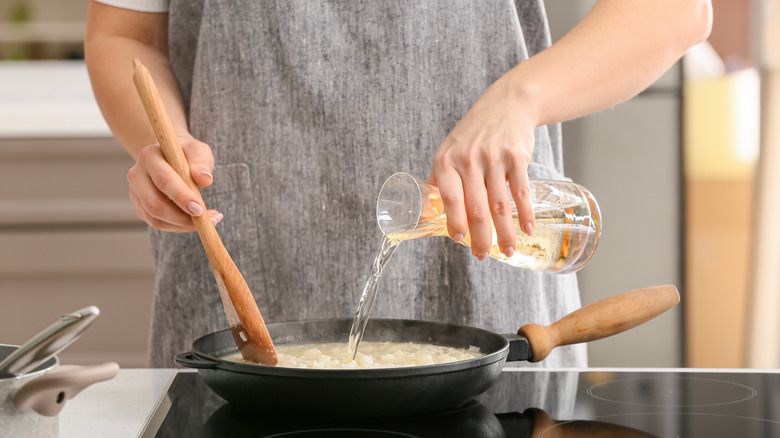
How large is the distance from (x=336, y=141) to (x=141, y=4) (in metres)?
0.35

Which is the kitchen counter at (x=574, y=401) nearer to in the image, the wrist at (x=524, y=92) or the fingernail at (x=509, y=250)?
the fingernail at (x=509, y=250)

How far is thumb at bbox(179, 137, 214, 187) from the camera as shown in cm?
84

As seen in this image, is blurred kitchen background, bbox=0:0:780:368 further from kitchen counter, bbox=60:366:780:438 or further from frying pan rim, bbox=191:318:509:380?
frying pan rim, bbox=191:318:509:380

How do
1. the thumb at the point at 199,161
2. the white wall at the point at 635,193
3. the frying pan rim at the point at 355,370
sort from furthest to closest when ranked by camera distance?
the white wall at the point at 635,193
the thumb at the point at 199,161
the frying pan rim at the point at 355,370

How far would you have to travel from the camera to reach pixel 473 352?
83cm

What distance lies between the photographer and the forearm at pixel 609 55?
904 millimetres

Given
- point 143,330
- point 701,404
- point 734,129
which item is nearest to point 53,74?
point 143,330

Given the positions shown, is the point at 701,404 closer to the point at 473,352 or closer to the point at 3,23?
the point at 473,352

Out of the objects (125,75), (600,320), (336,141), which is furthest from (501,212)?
(125,75)

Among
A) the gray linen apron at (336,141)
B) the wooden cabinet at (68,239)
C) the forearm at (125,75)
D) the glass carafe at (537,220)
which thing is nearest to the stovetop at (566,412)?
the glass carafe at (537,220)

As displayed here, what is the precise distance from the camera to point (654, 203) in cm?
200

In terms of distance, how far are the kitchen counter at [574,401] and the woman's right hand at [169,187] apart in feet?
0.51

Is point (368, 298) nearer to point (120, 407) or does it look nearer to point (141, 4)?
point (120, 407)

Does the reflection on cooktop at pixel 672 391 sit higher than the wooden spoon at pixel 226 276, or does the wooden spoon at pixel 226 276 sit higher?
the wooden spoon at pixel 226 276
